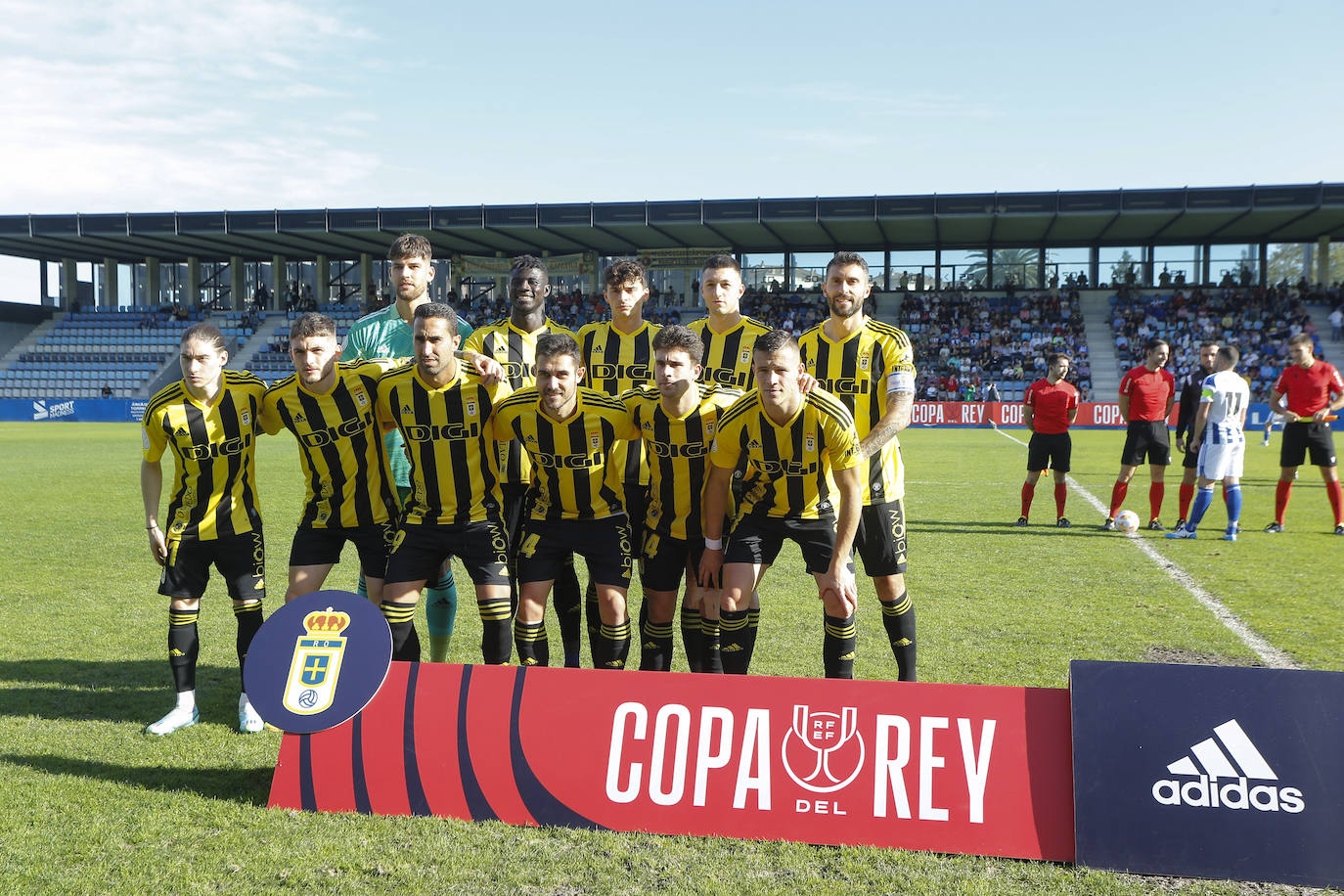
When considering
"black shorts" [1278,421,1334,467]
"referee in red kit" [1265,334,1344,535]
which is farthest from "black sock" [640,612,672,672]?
"black shorts" [1278,421,1334,467]

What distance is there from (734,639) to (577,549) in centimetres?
85

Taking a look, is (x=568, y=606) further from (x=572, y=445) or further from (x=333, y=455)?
(x=333, y=455)

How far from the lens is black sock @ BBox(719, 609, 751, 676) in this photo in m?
4.48

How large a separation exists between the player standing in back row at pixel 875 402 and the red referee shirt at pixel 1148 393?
22.1 ft

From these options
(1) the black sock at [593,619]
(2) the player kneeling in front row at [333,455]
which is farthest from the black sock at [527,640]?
(2) the player kneeling in front row at [333,455]

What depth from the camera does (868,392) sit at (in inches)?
189

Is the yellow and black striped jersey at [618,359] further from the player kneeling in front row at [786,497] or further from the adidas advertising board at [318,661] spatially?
the adidas advertising board at [318,661]

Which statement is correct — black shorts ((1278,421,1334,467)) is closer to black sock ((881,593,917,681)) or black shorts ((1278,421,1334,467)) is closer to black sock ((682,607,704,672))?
black sock ((881,593,917,681))

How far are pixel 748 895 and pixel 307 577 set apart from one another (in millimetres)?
2733

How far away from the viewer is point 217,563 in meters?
4.79

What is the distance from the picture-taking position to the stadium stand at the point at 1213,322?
3544 cm

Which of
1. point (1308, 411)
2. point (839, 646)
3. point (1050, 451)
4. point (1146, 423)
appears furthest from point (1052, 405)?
point (839, 646)

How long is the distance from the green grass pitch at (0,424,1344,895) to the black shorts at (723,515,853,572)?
→ 1.03m

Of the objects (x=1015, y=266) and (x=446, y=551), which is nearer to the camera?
(x=446, y=551)
